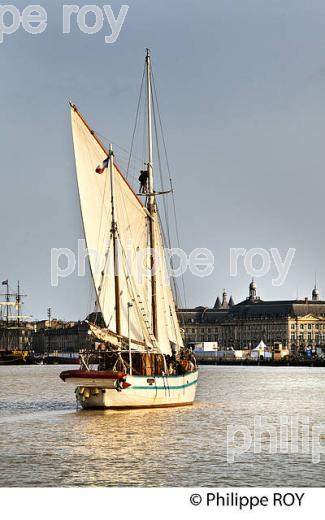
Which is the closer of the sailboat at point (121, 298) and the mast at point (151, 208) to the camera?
the sailboat at point (121, 298)

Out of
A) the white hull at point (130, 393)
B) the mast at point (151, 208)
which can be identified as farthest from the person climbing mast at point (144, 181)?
the white hull at point (130, 393)

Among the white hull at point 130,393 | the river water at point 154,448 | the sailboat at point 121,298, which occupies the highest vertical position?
the sailboat at point 121,298

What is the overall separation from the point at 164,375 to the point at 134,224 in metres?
7.23

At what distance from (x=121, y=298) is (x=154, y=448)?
14.5m

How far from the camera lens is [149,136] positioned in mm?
52656

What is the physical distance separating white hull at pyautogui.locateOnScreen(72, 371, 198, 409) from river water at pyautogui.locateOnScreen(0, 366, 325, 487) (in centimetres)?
42

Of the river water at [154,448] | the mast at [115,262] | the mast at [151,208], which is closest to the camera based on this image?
the river water at [154,448]

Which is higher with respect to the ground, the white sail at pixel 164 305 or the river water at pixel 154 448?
the white sail at pixel 164 305

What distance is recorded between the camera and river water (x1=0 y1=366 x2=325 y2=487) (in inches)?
1069

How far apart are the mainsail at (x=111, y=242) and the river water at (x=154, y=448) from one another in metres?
3.96

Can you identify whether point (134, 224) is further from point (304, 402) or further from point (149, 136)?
point (304, 402)

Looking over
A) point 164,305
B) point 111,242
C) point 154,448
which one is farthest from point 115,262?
point 154,448

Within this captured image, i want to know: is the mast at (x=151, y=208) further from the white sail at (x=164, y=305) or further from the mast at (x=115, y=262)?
the mast at (x=115, y=262)

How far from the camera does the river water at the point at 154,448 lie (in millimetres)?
27156
